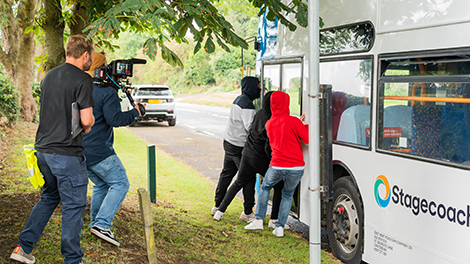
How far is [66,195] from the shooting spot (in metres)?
3.39

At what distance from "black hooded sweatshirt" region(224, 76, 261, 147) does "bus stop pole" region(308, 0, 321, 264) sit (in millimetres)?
2820

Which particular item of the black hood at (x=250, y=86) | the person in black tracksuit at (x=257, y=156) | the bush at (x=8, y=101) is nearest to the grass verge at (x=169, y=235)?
the person in black tracksuit at (x=257, y=156)

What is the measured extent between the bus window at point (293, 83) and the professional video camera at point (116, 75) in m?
2.14

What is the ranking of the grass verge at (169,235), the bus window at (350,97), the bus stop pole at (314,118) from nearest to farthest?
the bus stop pole at (314,118) → the grass verge at (169,235) → the bus window at (350,97)

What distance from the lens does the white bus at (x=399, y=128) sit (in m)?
3.24

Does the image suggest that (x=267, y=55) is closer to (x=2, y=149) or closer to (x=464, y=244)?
(x=464, y=244)

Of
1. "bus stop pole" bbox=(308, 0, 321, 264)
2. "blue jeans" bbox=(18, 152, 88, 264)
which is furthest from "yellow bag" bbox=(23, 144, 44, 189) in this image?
"bus stop pole" bbox=(308, 0, 321, 264)

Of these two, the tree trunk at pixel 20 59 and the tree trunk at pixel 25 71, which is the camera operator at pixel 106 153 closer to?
the tree trunk at pixel 20 59

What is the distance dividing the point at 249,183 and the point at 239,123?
0.84m

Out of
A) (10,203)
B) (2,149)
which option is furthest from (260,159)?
(2,149)

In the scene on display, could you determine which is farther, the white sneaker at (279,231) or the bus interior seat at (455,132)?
the white sneaker at (279,231)

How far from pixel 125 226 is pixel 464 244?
342 cm

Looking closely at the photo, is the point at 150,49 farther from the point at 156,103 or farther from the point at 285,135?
the point at 156,103

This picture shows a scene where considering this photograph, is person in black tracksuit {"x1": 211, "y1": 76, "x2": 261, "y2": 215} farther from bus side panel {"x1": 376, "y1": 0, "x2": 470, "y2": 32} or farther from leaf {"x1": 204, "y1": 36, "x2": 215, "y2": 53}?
bus side panel {"x1": 376, "y1": 0, "x2": 470, "y2": 32}
